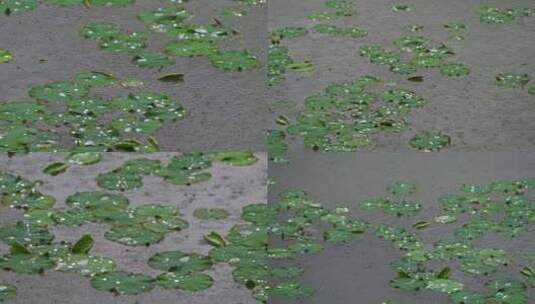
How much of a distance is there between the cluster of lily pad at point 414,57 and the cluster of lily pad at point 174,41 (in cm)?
72

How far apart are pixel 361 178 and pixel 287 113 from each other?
62cm

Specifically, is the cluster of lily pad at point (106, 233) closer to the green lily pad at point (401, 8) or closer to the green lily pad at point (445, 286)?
the green lily pad at point (445, 286)

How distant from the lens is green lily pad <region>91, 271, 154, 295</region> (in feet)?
12.4

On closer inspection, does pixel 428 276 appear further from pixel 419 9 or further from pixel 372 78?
pixel 419 9

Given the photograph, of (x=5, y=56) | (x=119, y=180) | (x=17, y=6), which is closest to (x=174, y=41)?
(x=5, y=56)

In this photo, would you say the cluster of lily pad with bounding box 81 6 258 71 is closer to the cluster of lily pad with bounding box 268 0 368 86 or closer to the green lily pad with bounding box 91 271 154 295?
A: the cluster of lily pad with bounding box 268 0 368 86

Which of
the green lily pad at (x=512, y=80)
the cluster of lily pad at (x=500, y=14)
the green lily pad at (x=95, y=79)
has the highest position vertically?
the green lily pad at (x=95, y=79)

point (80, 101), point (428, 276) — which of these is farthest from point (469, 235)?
point (80, 101)

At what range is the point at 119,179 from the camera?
4359mm

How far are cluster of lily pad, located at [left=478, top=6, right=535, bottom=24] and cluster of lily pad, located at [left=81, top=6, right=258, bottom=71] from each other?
4.89 feet

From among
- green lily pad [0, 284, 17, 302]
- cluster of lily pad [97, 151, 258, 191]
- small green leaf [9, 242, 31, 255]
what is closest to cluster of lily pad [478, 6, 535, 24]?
cluster of lily pad [97, 151, 258, 191]

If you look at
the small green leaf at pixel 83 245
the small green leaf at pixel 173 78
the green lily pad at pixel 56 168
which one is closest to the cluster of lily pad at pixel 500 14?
the small green leaf at pixel 173 78

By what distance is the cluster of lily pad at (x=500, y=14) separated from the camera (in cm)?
625

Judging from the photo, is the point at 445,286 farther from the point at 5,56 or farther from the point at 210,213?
the point at 5,56
